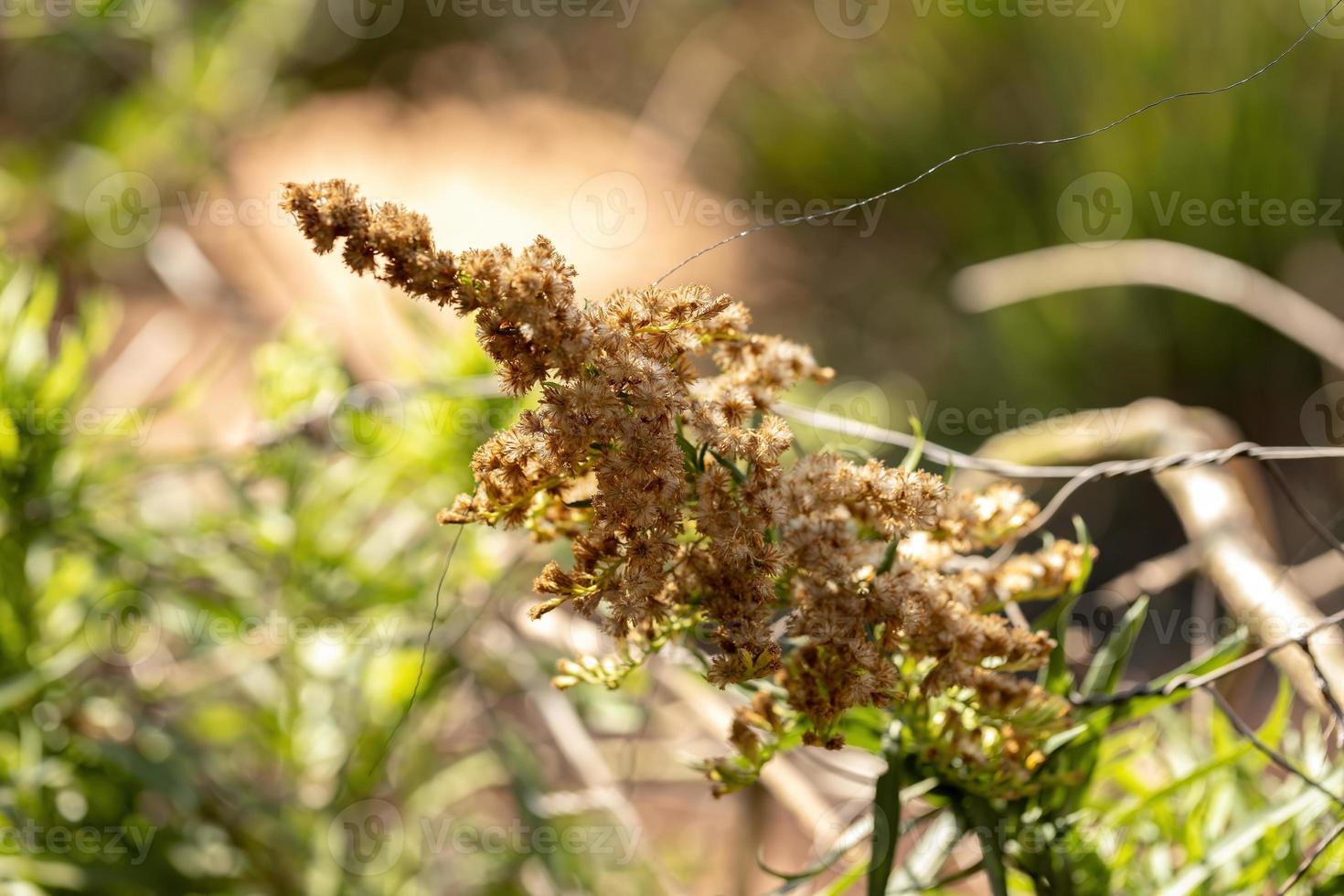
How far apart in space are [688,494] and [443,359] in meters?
0.72

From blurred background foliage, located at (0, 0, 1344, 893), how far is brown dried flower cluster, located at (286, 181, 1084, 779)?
0.80 feet

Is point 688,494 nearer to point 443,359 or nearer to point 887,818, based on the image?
point 887,818

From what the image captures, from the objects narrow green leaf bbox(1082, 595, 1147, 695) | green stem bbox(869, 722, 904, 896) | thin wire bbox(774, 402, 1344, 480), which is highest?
thin wire bbox(774, 402, 1344, 480)

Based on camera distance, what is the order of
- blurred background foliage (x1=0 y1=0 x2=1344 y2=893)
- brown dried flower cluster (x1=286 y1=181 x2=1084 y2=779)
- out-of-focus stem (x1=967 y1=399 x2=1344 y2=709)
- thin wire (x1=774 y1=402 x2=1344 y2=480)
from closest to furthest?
brown dried flower cluster (x1=286 y1=181 x2=1084 y2=779) < thin wire (x1=774 y1=402 x2=1344 y2=480) < out-of-focus stem (x1=967 y1=399 x2=1344 y2=709) < blurred background foliage (x1=0 y1=0 x2=1344 y2=893)

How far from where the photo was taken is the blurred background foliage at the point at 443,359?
92 centimetres

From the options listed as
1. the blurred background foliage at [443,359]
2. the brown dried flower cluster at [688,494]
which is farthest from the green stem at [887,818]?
the blurred background foliage at [443,359]

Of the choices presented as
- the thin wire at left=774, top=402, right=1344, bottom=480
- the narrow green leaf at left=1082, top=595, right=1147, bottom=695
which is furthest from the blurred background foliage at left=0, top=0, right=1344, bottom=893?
the thin wire at left=774, top=402, right=1344, bottom=480

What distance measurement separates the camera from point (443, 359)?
1.10 m

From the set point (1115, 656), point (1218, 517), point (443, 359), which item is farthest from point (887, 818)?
point (443, 359)

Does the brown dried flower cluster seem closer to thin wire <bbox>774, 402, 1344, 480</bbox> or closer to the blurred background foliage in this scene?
thin wire <bbox>774, 402, 1344, 480</bbox>

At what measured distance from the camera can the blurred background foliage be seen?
916 millimetres

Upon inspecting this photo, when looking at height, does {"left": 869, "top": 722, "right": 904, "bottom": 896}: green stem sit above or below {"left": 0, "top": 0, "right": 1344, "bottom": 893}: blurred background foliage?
below

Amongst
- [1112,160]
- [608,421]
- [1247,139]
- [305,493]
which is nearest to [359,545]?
[305,493]

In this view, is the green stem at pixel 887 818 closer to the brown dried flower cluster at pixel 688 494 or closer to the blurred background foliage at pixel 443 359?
the brown dried flower cluster at pixel 688 494
